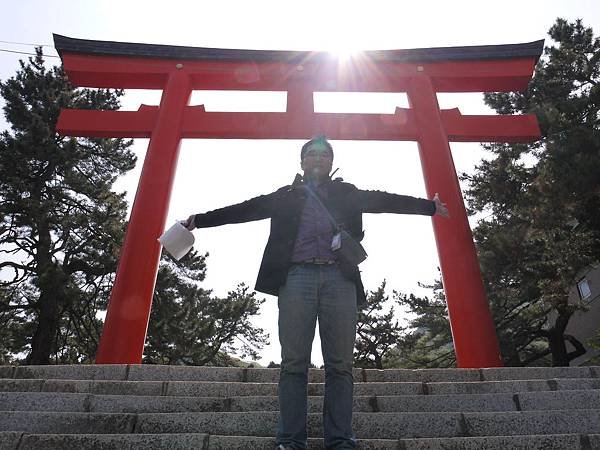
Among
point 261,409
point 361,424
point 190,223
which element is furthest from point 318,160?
point 261,409

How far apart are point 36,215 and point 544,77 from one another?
42.1 feet

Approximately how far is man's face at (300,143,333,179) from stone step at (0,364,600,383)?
1859mm

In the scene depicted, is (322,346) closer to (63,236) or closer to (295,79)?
(295,79)

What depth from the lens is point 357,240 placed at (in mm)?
2605

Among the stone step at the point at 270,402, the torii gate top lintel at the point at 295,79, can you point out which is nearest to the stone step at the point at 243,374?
the stone step at the point at 270,402

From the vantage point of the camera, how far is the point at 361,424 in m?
2.79

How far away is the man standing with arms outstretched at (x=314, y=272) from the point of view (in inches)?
86.7

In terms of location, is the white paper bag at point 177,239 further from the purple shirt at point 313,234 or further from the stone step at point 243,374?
the stone step at point 243,374

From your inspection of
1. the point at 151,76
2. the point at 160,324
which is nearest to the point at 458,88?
the point at 151,76

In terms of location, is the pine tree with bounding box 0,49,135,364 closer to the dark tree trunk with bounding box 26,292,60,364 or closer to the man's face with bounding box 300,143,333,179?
the dark tree trunk with bounding box 26,292,60,364

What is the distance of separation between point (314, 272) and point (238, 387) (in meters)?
1.51

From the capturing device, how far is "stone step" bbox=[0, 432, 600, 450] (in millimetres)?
2404

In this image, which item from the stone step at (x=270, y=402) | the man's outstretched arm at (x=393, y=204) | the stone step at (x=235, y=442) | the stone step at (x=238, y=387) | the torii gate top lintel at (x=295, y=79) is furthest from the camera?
the torii gate top lintel at (x=295, y=79)

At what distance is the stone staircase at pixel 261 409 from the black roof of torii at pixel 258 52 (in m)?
4.71
